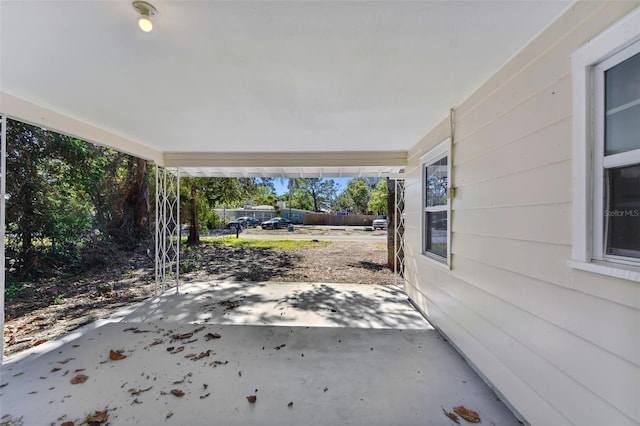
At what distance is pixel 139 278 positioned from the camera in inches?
224

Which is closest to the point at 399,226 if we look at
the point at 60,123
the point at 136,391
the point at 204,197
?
the point at 136,391

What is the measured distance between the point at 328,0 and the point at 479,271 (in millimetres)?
2281

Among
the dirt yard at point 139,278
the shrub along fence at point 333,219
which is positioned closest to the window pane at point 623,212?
the dirt yard at point 139,278

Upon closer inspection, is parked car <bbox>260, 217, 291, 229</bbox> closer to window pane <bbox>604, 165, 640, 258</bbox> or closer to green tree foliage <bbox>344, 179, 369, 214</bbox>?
green tree foliage <bbox>344, 179, 369, 214</bbox>

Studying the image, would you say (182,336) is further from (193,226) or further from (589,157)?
(193,226)

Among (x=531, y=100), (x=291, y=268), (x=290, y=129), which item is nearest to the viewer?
(x=531, y=100)

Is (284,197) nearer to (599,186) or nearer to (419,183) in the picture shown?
(419,183)

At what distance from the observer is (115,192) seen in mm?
7324

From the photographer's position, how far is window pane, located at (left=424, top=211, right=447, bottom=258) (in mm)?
3141

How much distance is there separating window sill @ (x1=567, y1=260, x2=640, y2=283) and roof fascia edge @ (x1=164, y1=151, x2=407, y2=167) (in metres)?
3.41

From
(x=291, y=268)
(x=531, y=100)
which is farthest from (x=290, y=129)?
(x=291, y=268)

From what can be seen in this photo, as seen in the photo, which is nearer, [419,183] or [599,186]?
[599,186]

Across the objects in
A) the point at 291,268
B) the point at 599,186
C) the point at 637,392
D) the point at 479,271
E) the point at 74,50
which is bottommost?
the point at 291,268

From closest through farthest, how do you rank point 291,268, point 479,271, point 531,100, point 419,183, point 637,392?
point 637,392, point 531,100, point 479,271, point 419,183, point 291,268
